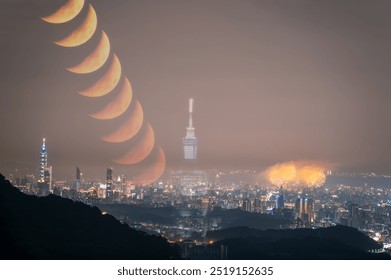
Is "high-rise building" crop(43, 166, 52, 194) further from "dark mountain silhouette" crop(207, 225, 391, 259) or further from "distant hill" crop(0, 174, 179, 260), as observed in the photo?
"distant hill" crop(0, 174, 179, 260)

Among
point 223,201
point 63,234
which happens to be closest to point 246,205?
point 223,201

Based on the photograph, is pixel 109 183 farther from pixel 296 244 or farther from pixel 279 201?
pixel 296 244

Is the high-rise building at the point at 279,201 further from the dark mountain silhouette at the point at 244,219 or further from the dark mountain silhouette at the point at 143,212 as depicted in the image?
the dark mountain silhouette at the point at 143,212

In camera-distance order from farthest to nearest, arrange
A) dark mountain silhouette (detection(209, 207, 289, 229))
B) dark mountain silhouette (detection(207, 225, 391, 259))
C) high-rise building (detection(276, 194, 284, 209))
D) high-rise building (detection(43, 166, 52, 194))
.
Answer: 1. high-rise building (detection(276, 194, 284, 209))
2. dark mountain silhouette (detection(209, 207, 289, 229))
3. high-rise building (detection(43, 166, 52, 194))
4. dark mountain silhouette (detection(207, 225, 391, 259))

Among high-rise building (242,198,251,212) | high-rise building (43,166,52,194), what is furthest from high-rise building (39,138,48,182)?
high-rise building (242,198,251,212)

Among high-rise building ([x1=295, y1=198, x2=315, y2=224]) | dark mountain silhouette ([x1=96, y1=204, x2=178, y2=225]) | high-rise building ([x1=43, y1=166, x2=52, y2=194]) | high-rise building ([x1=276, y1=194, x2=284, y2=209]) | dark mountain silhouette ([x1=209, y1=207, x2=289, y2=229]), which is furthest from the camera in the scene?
high-rise building ([x1=276, y1=194, x2=284, y2=209])
